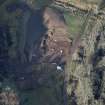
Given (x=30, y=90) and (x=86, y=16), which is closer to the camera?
(x=30, y=90)

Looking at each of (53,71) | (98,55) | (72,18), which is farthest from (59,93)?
(72,18)

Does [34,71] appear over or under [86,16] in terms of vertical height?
under

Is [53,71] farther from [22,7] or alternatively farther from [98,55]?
[22,7]

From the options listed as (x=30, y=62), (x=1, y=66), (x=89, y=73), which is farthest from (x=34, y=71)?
(x=89, y=73)

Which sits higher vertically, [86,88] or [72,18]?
[72,18]

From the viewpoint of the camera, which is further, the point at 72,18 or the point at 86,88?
the point at 72,18

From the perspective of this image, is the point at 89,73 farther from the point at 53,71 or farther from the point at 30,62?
the point at 30,62

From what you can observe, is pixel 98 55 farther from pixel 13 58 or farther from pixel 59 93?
pixel 13 58

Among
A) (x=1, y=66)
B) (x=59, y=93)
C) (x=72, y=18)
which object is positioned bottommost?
(x=59, y=93)
